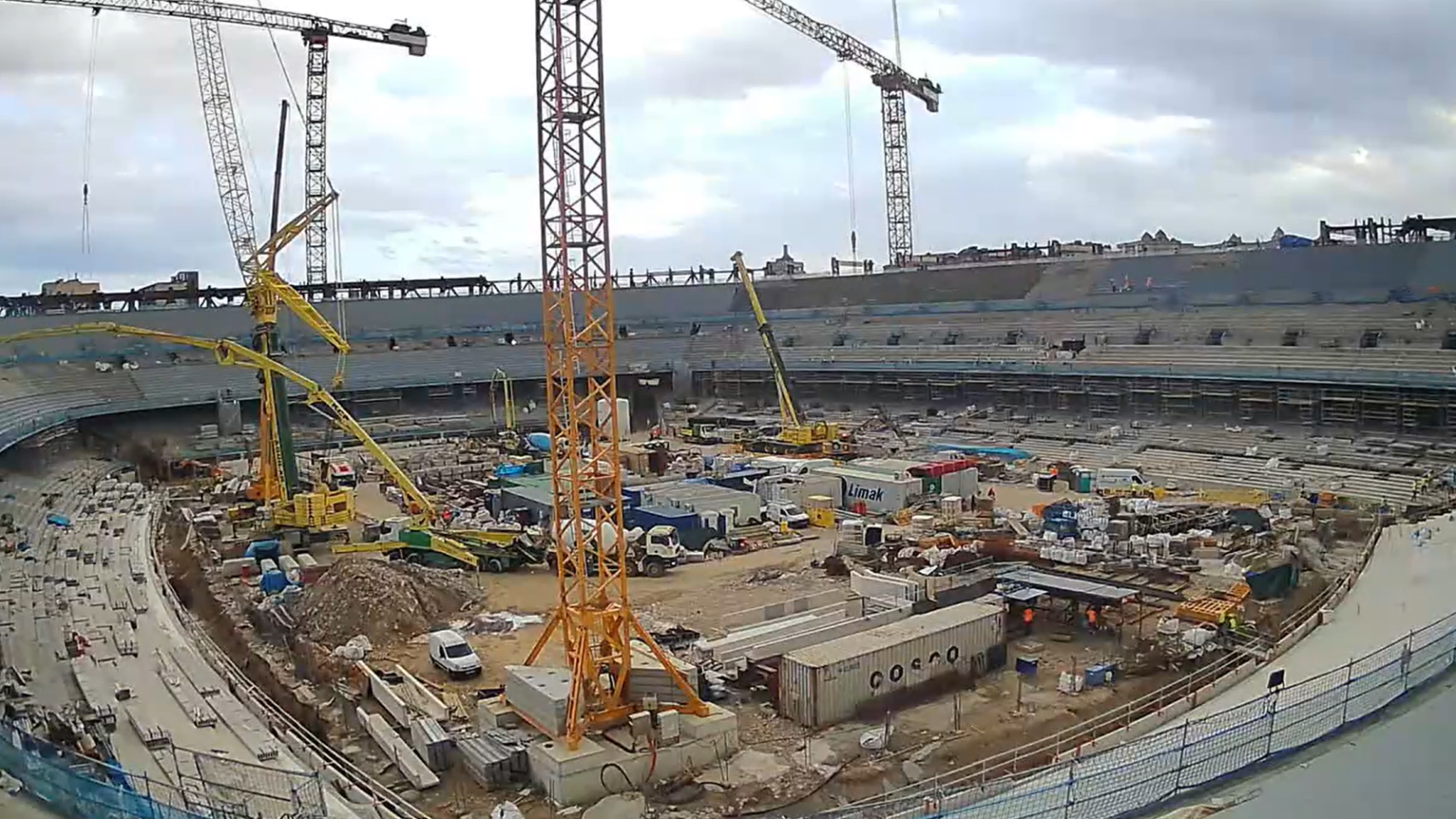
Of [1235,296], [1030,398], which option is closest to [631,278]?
[1030,398]

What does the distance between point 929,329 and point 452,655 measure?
3179cm

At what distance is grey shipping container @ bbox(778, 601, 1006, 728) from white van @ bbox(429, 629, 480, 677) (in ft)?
12.4

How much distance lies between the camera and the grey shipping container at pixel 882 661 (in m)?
11.2

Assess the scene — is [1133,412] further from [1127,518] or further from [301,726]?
[301,726]

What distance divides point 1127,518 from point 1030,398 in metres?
16.4

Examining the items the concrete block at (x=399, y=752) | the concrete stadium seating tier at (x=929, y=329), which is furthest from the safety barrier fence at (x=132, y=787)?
the concrete stadium seating tier at (x=929, y=329)

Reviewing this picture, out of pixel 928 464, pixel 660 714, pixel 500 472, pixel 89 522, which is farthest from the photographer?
pixel 500 472

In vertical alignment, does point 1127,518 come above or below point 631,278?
below

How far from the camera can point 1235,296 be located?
35.5 m

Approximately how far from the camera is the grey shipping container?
11195 millimetres

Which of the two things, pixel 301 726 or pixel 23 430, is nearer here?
pixel 301 726

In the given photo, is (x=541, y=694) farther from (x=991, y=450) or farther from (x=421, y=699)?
(x=991, y=450)

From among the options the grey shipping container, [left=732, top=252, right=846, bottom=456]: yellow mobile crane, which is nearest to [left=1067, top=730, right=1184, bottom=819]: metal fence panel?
the grey shipping container

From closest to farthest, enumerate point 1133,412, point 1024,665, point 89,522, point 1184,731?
point 1184,731, point 1024,665, point 89,522, point 1133,412
